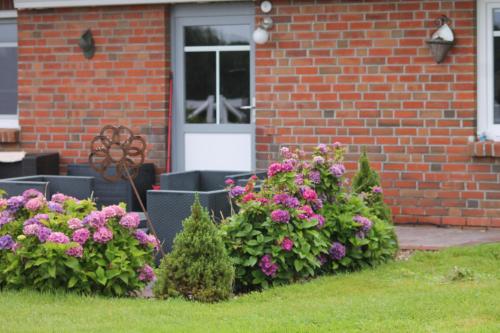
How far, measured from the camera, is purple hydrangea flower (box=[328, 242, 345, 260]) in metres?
8.49

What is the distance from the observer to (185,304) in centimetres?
718

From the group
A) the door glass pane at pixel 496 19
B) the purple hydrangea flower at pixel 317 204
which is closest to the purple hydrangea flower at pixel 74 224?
the purple hydrangea flower at pixel 317 204

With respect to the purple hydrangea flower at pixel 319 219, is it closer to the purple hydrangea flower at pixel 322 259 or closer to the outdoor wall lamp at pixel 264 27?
the purple hydrangea flower at pixel 322 259

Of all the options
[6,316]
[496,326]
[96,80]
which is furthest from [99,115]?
[496,326]

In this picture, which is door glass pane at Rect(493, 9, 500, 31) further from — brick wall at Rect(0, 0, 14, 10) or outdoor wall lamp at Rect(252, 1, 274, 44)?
brick wall at Rect(0, 0, 14, 10)

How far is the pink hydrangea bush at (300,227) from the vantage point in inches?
317

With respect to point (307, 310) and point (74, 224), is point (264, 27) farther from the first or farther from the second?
point (307, 310)

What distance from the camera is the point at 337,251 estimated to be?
8492mm

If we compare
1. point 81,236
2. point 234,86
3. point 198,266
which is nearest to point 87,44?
point 234,86

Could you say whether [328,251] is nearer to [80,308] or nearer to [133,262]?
[133,262]

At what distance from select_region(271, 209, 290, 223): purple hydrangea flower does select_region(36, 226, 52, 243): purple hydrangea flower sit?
5.49 feet

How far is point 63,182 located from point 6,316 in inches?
133

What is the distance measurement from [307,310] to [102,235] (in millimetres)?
1617

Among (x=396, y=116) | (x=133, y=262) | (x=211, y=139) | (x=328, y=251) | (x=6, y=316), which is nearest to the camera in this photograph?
(x=6, y=316)
